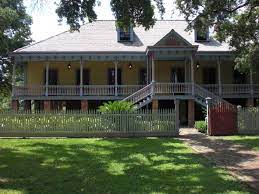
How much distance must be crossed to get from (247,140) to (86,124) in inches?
309

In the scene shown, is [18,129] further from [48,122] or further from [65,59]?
[65,59]

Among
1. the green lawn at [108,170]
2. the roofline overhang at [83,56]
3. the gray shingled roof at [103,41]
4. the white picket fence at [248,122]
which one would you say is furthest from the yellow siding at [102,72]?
the green lawn at [108,170]

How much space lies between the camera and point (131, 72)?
3872 cm

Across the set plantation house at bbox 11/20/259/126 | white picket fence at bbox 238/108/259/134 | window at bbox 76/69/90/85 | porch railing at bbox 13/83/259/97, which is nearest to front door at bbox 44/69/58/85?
plantation house at bbox 11/20/259/126

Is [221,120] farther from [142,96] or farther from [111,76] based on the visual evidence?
[111,76]

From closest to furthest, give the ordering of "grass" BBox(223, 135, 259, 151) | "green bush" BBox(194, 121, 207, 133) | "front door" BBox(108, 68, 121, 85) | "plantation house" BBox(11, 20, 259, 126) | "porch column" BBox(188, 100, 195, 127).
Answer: "grass" BBox(223, 135, 259, 151) → "green bush" BBox(194, 121, 207, 133) → "porch column" BBox(188, 100, 195, 127) → "plantation house" BBox(11, 20, 259, 126) → "front door" BBox(108, 68, 121, 85)

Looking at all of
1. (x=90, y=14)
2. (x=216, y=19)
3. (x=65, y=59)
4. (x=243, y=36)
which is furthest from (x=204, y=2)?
(x=65, y=59)

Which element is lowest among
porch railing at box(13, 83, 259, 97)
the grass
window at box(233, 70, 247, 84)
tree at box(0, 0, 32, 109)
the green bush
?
the grass

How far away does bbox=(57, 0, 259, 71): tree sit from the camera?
74.4 ft

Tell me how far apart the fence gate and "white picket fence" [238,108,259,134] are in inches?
18.7

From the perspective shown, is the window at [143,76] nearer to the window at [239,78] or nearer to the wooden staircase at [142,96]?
the wooden staircase at [142,96]

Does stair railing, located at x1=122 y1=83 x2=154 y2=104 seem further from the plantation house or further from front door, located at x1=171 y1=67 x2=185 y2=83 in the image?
front door, located at x1=171 y1=67 x2=185 y2=83

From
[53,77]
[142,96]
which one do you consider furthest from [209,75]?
[53,77]

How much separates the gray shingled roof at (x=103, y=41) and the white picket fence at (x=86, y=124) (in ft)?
41.0
